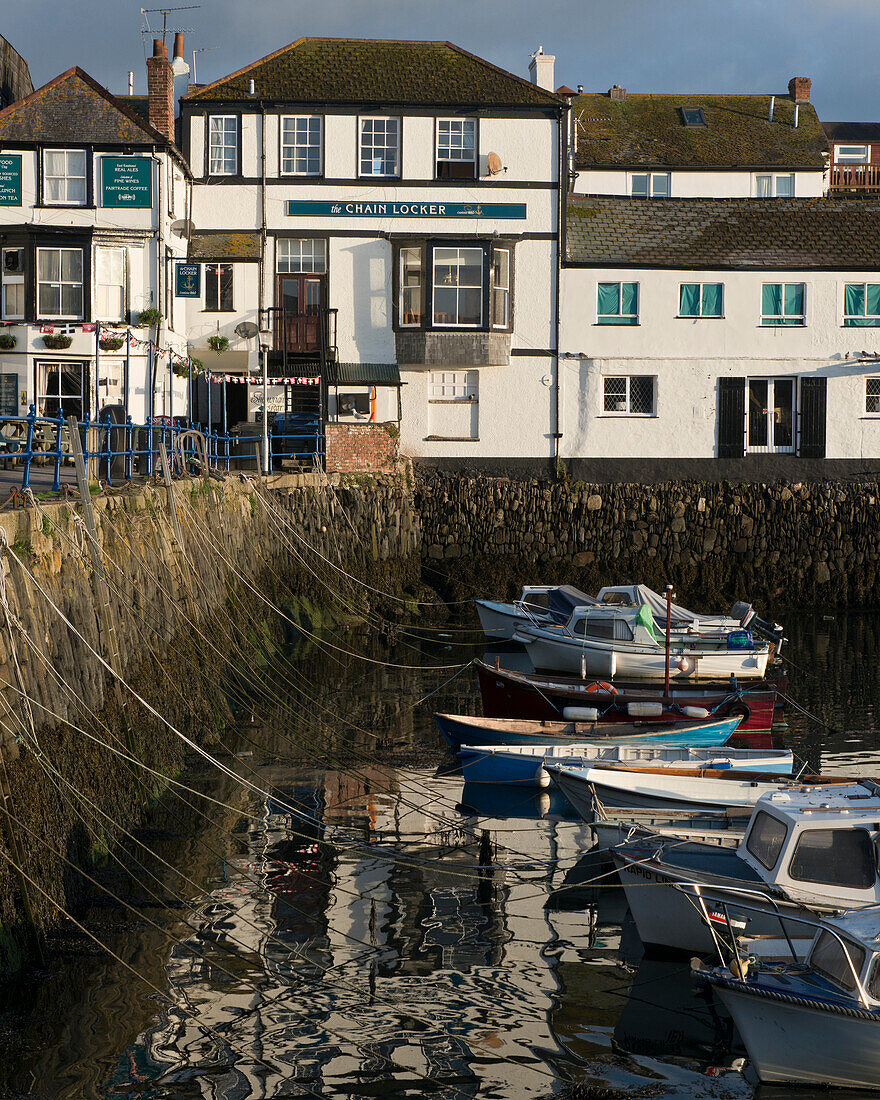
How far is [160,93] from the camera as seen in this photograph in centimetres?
3588

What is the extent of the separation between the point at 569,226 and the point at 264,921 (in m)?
28.3

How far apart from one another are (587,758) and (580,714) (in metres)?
2.88

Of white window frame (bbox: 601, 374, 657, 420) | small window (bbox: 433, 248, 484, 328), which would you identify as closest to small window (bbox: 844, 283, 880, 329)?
white window frame (bbox: 601, 374, 657, 420)

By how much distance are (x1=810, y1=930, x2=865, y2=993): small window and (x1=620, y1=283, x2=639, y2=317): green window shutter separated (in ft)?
93.1

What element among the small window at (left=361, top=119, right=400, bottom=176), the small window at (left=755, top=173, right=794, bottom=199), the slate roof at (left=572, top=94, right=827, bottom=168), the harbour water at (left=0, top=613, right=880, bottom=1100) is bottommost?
the harbour water at (left=0, top=613, right=880, bottom=1100)

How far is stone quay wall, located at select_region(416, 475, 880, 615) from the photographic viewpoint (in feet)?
114

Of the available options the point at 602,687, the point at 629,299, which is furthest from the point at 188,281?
the point at 602,687

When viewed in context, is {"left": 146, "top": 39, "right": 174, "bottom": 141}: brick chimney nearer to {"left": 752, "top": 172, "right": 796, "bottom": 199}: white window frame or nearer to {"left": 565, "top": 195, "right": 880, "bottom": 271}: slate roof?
{"left": 565, "top": 195, "right": 880, "bottom": 271}: slate roof

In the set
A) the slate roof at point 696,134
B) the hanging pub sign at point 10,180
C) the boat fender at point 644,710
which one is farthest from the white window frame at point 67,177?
the boat fender at point 644,710

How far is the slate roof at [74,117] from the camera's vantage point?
1334 inches

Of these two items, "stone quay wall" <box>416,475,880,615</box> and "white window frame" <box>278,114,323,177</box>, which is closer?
"stone quay wall" <box>416,475,880,615</box>

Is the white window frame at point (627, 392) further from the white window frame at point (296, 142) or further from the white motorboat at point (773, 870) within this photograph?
the white motorboat at point (773, 870)

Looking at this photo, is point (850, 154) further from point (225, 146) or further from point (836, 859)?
point (836, 859)

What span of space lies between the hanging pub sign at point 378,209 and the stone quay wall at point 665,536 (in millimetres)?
8105
